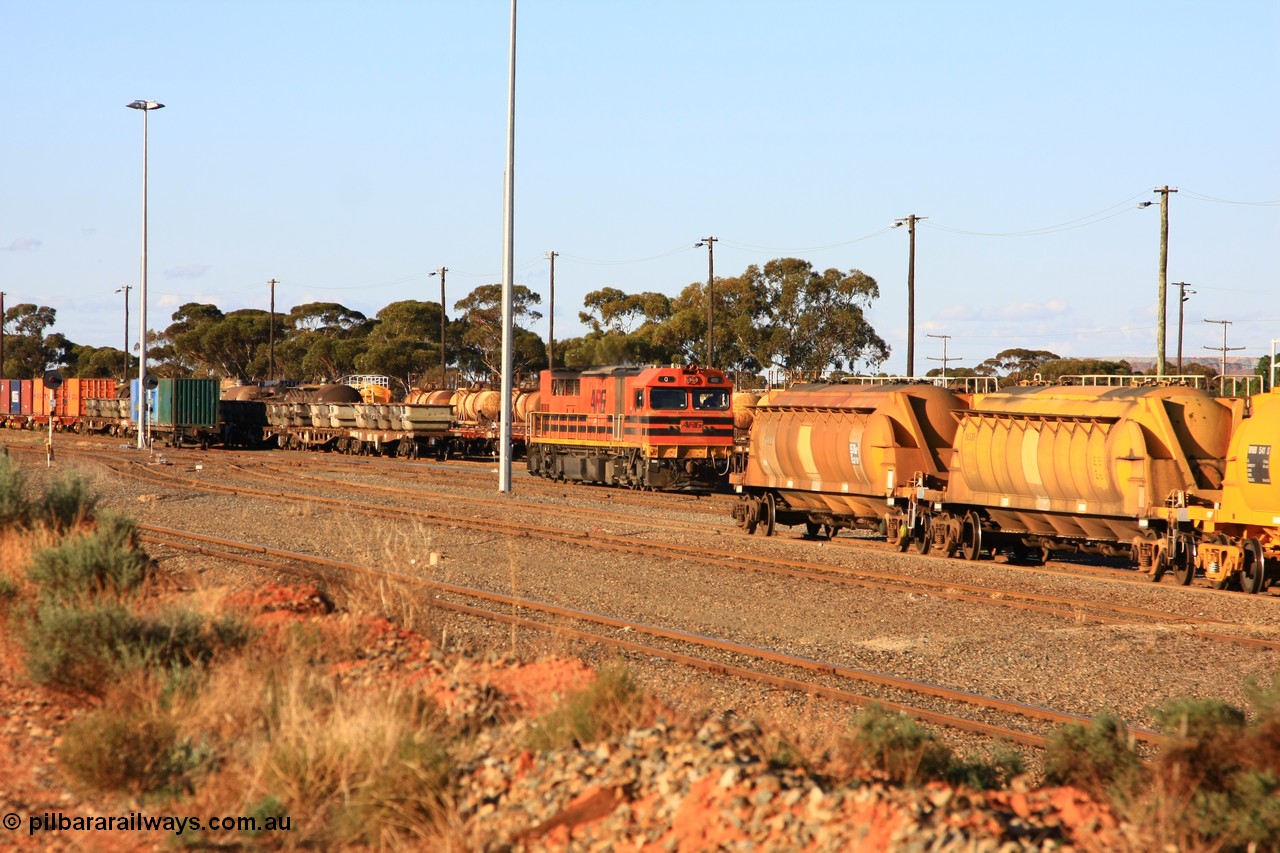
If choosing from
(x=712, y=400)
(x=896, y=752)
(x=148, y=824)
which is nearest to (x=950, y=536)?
(x=896, y=752)

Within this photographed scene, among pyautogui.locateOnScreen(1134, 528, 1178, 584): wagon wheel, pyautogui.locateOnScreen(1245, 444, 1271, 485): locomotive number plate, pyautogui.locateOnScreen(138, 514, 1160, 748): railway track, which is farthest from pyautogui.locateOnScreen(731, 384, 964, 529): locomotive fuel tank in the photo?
pyautogui.locateOnScreen(138, 514, 1160, 748): railway track

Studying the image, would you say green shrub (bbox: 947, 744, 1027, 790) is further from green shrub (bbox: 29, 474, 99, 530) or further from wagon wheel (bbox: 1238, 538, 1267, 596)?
green shrub (bbox: 29, 474, 99, 530)

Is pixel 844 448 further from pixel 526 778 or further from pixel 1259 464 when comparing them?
pixel 526 778

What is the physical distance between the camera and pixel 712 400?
35.2 meters

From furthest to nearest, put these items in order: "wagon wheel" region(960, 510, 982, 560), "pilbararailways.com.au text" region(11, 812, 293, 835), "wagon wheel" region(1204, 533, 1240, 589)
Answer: "wagon wheel" region(960, 510, 982, 560)
"wagon wheel" region(1204, 533, 1240, 589)
"pilbararailways.com.au text" region(11, 812, 293, 835)

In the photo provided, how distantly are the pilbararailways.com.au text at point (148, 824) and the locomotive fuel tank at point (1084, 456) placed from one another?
1420 centimetres

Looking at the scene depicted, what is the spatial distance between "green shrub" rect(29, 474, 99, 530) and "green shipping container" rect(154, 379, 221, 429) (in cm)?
4470

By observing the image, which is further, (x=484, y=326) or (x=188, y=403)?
(x=484, y=326)

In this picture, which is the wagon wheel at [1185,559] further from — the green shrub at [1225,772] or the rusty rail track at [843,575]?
the green shrub at [1225,772]

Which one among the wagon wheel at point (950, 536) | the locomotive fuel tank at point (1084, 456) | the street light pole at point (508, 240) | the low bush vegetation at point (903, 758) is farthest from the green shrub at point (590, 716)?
the street light pole at point (508, 240)

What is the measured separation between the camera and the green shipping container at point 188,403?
58.4 m

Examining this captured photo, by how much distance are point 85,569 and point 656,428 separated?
2350 centimetres

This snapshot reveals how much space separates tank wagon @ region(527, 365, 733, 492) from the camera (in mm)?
34406

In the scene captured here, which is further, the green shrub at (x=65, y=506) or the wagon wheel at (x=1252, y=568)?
the wagon wheel at (x=1252, y=568)
